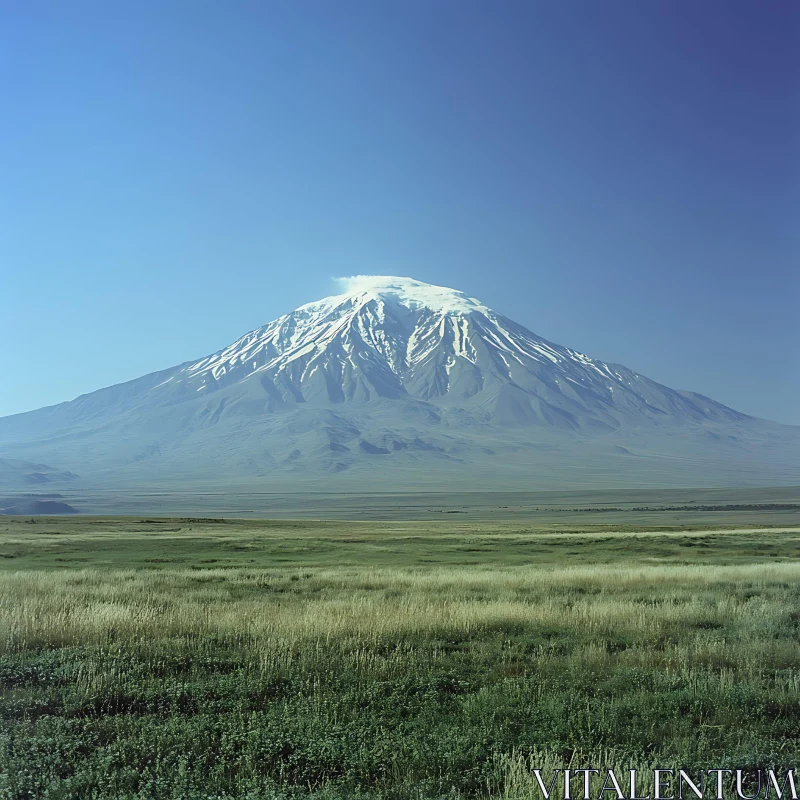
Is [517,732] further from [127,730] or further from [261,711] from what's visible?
[127,730]

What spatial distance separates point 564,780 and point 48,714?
→ 5601 mm

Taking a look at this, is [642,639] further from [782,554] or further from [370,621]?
[782,554]

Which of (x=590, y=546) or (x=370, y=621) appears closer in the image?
(x=370, y=621)

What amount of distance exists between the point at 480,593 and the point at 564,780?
→ 12.5 m

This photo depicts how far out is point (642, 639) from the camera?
11.4m

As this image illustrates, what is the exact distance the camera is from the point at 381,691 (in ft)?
28.5

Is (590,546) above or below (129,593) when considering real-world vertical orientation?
below

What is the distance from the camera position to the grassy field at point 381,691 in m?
6.56

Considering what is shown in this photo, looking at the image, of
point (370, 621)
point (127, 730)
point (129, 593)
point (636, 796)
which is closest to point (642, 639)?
point (370, 621)

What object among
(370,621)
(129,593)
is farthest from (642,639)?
(129,593)

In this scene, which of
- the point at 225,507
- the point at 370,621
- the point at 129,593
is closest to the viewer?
the point at 370,621

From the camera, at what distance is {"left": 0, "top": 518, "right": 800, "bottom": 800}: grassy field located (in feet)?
21.5

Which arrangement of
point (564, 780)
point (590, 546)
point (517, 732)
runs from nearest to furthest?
1. point (564, 780)
2. point (517, 732)
3. point (590, 546)

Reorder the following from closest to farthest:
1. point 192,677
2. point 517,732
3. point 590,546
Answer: point 517,732 < point 192,677 < point 590,546
